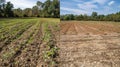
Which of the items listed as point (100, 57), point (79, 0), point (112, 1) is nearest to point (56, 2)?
point (79, 0)

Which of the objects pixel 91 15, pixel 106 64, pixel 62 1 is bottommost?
pixel 106 64

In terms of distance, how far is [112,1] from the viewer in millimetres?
Result: 2949

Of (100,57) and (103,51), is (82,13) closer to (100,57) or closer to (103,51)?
(100,57)

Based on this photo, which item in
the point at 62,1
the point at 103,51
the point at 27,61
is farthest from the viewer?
the point at 103,51

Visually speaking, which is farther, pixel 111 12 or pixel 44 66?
pixel 44 66

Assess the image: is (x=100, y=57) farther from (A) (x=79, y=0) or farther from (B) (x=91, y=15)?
(A) (x=79, y=0)

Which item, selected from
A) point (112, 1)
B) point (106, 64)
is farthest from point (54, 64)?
point (112, 1)

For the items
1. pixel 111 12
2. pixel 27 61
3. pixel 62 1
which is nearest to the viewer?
pixel 62 1

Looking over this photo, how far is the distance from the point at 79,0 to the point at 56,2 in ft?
3.08

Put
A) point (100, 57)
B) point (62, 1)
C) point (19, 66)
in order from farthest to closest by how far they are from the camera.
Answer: point (100, 57), point (19, 66), point (62, 1)

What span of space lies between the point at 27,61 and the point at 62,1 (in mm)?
1364

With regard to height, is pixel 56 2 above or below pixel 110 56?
above

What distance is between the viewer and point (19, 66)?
3061 millimetres

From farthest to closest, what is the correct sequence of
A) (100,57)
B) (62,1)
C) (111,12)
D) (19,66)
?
(100,57) < (19,66) < (111,12) < (62,1)
